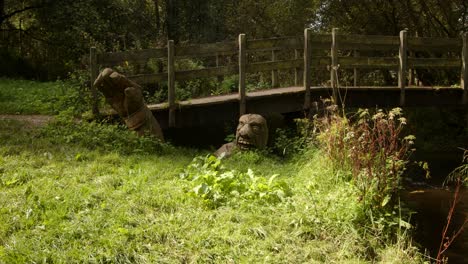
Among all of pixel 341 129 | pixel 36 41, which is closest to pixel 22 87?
pixel 36 41

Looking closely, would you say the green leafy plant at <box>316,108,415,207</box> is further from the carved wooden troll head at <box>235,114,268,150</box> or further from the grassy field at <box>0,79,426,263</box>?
the carved wooden troll head at <box>235,114,268,150</box>

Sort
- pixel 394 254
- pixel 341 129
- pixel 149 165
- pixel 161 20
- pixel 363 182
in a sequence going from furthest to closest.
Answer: pixel 161 20 < pixel 149 165 < pixel 341 129 < pixel 363 182 < pixel 394 254

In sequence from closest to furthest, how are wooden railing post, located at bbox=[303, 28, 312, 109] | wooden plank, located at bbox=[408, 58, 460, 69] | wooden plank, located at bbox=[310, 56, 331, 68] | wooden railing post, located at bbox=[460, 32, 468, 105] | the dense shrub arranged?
the dense shrub < wooden railing post, located at bbox=[303, 28, 312, 109] < wooden plank, located at bbox=[310, 56, 331, 68] < wooden plank, located at bbox=[408, 58, 460, 69] < wooden railing post, located at bbox=[460, 32, 468, 105]

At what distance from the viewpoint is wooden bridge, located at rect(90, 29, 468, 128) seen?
35.6 ft

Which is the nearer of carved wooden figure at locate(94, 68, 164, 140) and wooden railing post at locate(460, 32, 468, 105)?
carved wooden figure at locate(94, 68, 164, 140)

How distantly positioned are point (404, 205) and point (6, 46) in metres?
17.9

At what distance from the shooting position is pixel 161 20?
23.2m

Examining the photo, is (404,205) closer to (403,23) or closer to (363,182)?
(363,182)

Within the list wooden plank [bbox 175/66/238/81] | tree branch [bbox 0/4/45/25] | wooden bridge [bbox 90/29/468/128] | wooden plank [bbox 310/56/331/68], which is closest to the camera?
wooden bridge [bbox 90/29/468/128]

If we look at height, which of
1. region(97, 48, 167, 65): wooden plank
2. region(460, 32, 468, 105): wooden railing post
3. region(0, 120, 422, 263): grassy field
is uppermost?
region(97, 48, 167, 65): wooden plank

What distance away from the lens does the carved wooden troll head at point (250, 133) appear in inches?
393

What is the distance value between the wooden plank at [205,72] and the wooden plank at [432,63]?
16.8 feet

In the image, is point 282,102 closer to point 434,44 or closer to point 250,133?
point 250,133

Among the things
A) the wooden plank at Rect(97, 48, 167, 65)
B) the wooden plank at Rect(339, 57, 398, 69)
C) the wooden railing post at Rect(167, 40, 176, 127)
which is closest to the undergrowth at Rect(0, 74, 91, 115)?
the wooden plank at Rect(97, 48, 167, 65)
